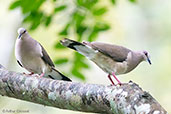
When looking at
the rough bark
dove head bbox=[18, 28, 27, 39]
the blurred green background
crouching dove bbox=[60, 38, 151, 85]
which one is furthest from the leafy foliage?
the rough bark

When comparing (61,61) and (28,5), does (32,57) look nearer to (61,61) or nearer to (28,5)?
(61,61)

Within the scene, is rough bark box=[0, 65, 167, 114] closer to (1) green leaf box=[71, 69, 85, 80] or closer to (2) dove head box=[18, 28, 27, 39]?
(2) dove head box=[18, 28, 27, 39]

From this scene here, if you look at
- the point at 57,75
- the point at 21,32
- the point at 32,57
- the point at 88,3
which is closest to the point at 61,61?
the point at 57,75

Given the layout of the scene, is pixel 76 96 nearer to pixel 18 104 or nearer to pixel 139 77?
pixel 18 104

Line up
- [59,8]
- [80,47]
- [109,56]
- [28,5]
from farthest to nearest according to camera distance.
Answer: [59,8] → [28,5] → [109,56] → [80,47]

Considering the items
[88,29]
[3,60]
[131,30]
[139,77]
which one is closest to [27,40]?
[88,29]

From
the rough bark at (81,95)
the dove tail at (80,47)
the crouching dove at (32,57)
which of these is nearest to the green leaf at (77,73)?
the crouching dove at (32,57)

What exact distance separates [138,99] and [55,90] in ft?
2.74

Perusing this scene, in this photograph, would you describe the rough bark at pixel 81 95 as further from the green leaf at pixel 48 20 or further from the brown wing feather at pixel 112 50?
the green leaf at pixel 48 20

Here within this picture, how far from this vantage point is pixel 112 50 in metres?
3.92

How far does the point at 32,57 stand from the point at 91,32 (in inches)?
35.2

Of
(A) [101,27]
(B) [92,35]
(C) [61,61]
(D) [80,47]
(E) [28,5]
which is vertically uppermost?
(E) [28,5]

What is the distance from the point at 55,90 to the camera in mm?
2938

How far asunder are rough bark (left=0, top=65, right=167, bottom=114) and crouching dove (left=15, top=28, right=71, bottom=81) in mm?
949
